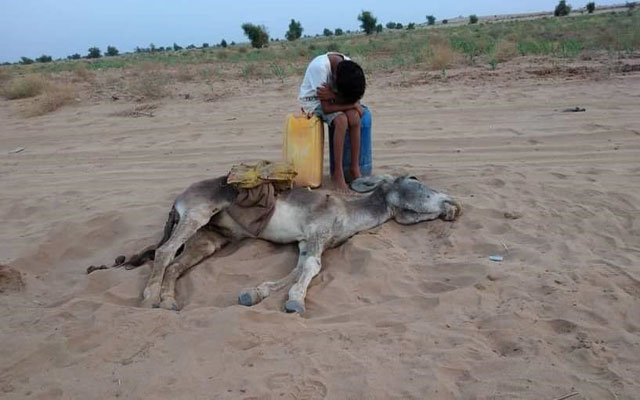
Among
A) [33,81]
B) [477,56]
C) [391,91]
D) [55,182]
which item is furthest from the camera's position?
[477,56]

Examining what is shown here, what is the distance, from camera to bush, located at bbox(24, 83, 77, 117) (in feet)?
42.4

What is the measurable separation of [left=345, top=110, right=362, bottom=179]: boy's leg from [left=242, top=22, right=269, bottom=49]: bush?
36.2 metres

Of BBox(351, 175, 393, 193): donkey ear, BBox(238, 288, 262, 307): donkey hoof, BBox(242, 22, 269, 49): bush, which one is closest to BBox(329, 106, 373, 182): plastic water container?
BBox(351, 175, 393, 193): donkey ear

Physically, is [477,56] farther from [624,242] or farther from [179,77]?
[624,242]

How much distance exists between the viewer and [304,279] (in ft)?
13.1

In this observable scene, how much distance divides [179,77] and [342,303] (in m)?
15.5

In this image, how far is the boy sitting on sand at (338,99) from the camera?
5441mm

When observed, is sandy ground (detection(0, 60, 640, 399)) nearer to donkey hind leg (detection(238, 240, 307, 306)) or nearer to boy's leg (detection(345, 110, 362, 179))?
donkey hind leg (detection(238, 240, 307, 306))

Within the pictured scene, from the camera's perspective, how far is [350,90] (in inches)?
215

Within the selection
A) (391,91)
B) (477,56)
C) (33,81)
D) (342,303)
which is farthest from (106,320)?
(477,56)

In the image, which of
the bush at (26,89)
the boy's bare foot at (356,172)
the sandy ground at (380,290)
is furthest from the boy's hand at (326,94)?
the bush at (26,89)

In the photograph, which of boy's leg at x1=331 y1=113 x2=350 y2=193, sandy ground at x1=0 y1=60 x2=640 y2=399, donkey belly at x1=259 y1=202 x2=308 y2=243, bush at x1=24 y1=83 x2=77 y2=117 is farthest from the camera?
bush at x1=24 y1=83 x2=77 y2=117

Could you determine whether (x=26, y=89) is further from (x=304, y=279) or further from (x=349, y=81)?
(x=304, y=279)

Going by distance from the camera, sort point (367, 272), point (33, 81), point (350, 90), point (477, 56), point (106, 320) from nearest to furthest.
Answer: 1. point (106, 320)
2. point (367, 272)
3. point (350, 90)
4. point (33, 81)
5. point (477, 56)
